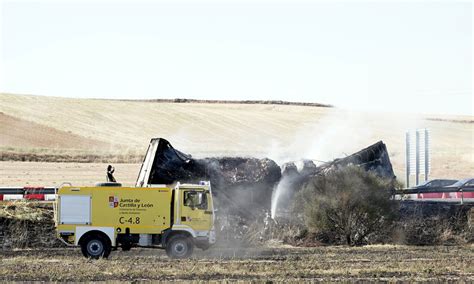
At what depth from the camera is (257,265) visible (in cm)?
2625

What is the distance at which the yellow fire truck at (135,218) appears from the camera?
29.8m

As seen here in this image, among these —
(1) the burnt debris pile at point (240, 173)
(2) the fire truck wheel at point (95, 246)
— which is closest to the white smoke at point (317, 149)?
(1) the burnt debris pile at point (240, 173)

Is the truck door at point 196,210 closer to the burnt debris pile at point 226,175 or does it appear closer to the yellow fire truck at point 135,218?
the yellow fire truck at point 135,218

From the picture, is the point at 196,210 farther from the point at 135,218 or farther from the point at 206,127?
the point at 206,127

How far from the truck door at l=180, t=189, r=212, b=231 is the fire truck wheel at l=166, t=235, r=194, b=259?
1.70ft

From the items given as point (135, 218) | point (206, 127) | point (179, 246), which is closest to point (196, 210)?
point (179, 246)

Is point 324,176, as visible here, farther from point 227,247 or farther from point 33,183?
point 33,183

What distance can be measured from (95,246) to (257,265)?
6.26m

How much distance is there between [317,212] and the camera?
35.3m

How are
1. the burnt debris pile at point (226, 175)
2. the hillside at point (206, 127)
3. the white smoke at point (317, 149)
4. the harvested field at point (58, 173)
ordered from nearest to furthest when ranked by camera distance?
the burnt debris pile at point (226, 175), the white smoke at point (317, 149), the harvested field at point (58, 173), the hillside at point (206, 127)

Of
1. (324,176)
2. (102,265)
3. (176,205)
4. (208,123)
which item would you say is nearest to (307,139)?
(324,176)

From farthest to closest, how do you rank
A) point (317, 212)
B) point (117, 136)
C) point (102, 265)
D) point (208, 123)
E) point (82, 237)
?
1. point (208, 123)
2. point (117, 136)
3. point (317, 212)
4. point (82, 237)
5. point (102, 265)

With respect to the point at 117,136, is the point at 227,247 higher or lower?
lower

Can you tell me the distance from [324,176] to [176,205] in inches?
336
